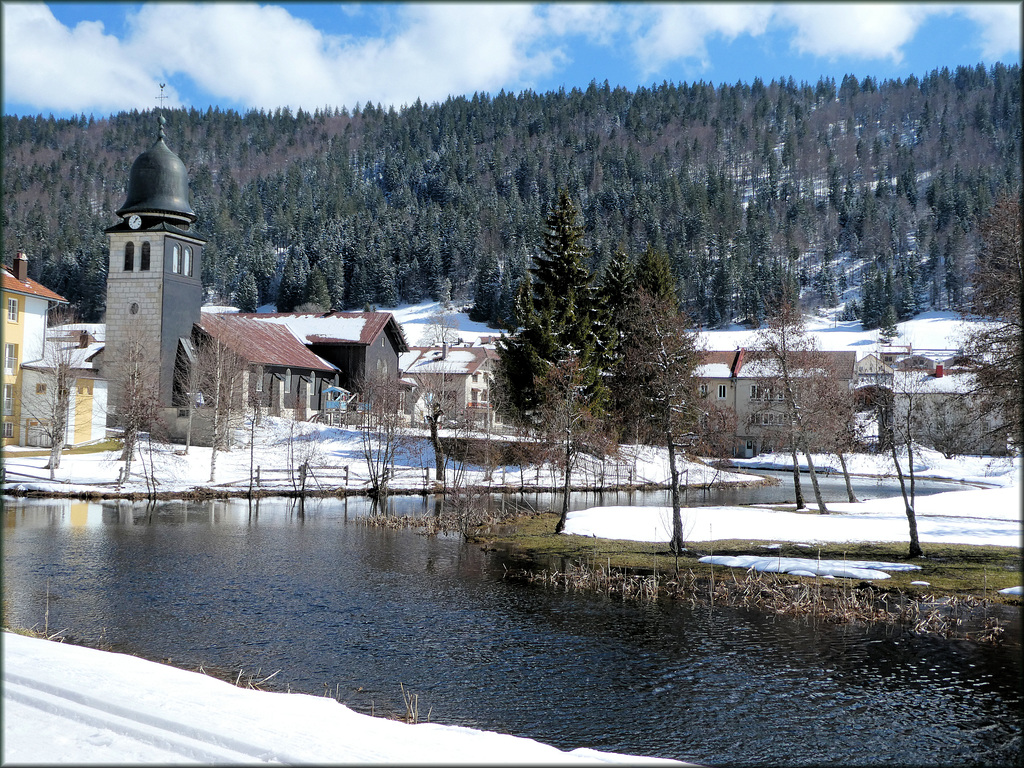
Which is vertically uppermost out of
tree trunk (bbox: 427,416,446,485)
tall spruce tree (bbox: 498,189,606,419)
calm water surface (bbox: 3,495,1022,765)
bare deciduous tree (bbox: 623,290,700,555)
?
tall spruce tree (bbox: 498,189,606,419)

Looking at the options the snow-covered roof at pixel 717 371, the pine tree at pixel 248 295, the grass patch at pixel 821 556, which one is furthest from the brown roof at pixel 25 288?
the pine tree at pixel 248 295

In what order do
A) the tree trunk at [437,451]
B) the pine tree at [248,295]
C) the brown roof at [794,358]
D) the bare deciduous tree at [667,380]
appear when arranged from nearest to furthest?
the bare deciduous tree at [667,380]
the brown roof at [794,358]
the tree trunk at [437,451]
the pine tree at [248,295]

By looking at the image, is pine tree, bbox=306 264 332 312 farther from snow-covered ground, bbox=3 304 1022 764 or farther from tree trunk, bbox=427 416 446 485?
tree trunk, bbox=427 416 446 485

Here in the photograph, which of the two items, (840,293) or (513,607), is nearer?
(513,607)

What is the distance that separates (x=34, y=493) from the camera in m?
37.9

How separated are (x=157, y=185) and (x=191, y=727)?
186 ft

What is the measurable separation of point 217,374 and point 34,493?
43.7ft

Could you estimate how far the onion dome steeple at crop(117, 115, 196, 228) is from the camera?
56188 mm

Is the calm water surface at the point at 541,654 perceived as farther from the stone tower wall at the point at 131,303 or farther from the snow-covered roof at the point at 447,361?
the snow-covered roof at the point at 447,361

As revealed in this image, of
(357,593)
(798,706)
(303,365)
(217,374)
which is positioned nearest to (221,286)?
(303,365)

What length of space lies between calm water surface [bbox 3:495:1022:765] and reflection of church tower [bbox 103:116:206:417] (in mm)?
33957

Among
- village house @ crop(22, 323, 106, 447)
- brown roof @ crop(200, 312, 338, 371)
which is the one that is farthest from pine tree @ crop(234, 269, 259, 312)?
village house @ crop(22, 323, 106, 447)

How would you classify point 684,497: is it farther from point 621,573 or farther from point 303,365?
point 303,365

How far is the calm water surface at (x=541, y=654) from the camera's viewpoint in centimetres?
1191
